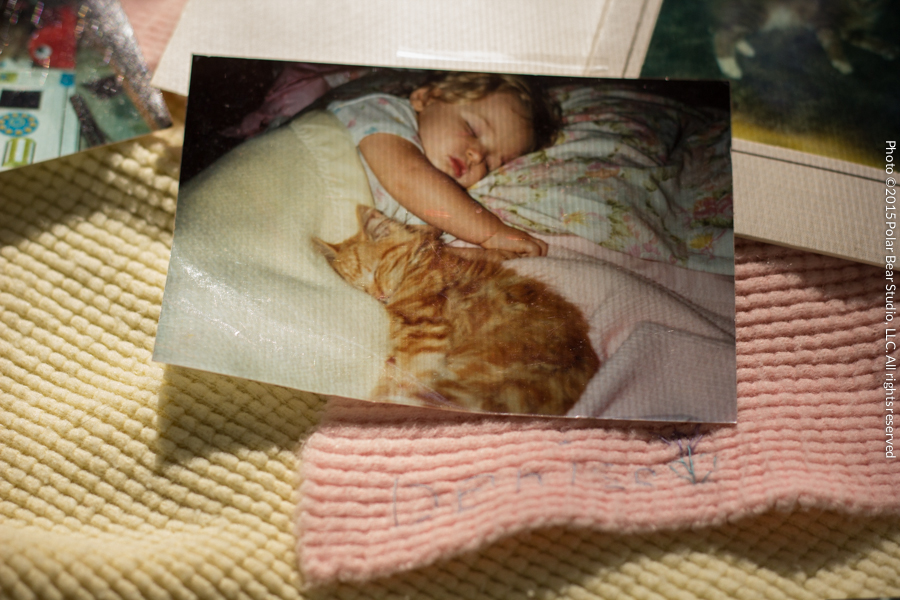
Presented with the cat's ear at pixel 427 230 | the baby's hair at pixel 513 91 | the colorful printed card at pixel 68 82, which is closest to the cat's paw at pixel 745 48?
the baby's hair at pixel 513 91

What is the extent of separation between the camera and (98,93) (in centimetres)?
40

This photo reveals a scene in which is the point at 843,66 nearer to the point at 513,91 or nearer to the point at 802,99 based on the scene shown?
the point at 802,99

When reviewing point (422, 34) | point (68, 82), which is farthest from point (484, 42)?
point (68, 82)

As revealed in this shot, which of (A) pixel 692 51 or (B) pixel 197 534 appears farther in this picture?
(A) pixel 692 51

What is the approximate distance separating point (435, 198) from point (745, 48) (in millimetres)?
250

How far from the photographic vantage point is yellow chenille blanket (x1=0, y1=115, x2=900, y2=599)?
1.03ft

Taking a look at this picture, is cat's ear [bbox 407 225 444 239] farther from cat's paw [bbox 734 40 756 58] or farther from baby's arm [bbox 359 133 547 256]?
cat's paw [bbox 734 40 756 58]

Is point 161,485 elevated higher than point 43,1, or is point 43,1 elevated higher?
point 43,1

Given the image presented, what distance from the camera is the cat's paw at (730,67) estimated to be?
1.41 ft

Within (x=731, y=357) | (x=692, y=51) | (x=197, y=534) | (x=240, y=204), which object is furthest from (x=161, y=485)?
(x=692, y=51)

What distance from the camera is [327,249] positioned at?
0.36 m

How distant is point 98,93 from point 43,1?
0.29 ft

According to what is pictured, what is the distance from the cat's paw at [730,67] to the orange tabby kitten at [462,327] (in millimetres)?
210

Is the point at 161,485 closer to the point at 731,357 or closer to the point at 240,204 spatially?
the point at 240,204
